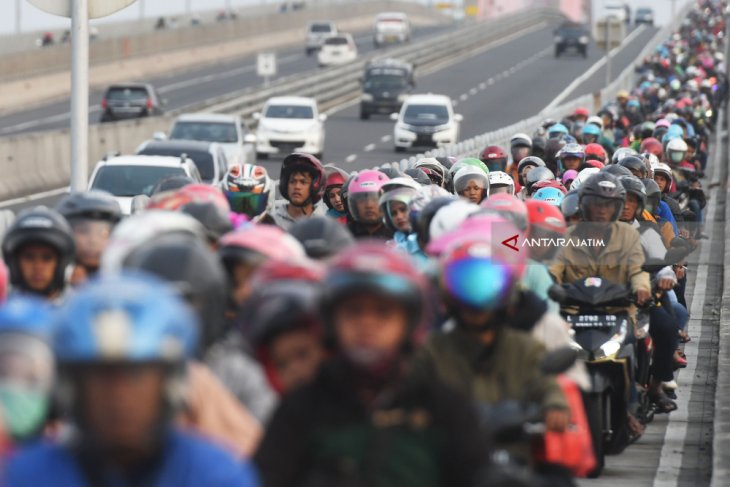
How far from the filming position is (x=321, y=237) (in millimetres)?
8039

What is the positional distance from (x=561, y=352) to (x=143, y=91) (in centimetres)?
5300

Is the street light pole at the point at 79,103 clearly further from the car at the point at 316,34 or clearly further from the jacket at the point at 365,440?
the car at the point at 316,34

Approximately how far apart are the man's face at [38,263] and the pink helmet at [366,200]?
15.2ft

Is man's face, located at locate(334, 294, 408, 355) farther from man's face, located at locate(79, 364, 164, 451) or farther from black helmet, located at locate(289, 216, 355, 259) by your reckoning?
black helmet, located at locate(289, 216, 355, 259)

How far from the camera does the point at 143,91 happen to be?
196 feet

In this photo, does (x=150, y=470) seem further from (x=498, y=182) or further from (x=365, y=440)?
(x=498, y=182)

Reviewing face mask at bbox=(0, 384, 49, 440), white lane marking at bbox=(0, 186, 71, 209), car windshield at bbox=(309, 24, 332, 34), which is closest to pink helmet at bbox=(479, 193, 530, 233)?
face mask at bbox=(0, 384, 49, 440)

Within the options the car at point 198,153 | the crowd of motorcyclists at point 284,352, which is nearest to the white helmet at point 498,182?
the crowd of motorcyclists at point 284,352

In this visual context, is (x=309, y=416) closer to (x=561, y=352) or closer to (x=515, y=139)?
(x=561, y=352)

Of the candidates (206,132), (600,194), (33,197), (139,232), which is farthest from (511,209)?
(206,132)

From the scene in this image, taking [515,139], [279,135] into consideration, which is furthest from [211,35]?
[515,139]

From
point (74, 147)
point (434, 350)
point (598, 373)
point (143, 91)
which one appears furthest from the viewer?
point (143, 91)

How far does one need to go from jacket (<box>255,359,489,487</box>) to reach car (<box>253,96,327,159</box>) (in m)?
45.7

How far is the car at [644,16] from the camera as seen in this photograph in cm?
13462
